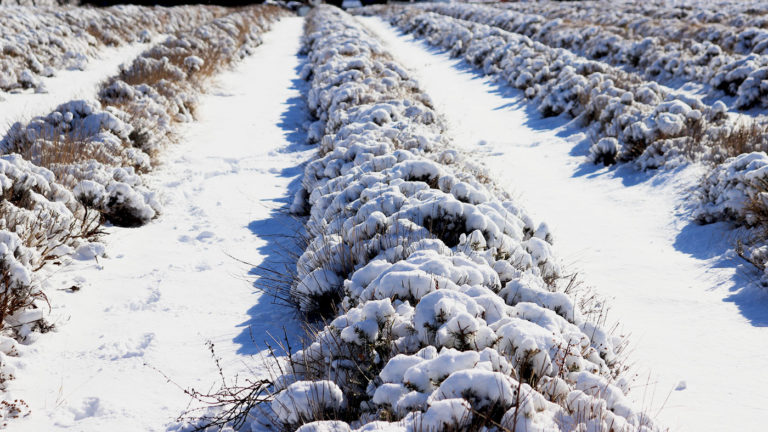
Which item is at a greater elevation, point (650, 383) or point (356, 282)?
point (356, 282)

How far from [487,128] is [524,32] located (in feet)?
44.7

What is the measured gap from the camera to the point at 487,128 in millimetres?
10398

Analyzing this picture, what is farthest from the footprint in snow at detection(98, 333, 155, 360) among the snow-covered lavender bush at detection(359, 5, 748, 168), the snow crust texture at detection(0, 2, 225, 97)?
the snow crust texture at detection(0, 2, 225, 97)

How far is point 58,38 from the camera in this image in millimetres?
14797

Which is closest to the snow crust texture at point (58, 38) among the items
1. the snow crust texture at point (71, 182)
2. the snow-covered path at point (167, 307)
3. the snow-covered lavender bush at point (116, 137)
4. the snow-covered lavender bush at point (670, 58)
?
the snow-covered lavender bush at point (116, 137)

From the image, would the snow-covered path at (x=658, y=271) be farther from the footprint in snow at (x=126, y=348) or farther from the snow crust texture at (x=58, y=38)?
the snow crust texture at (x=58, y=38)

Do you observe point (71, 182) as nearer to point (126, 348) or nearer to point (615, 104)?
→ point (126, 348)

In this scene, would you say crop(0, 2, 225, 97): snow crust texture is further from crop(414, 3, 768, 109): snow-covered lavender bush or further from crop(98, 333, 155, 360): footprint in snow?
crop(414, 3, 768, 109): snow-covered lavender bush

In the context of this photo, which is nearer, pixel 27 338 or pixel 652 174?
pixel 27 338

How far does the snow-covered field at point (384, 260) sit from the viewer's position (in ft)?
9.72

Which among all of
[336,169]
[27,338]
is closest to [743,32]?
[336,169]

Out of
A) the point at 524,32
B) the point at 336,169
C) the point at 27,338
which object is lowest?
the point at 27,338

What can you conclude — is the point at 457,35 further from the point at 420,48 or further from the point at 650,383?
the point at 650,383

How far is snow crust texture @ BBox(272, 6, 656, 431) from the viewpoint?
2457 mm
